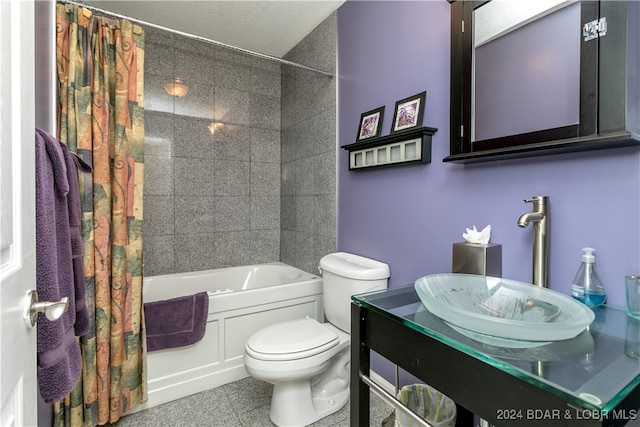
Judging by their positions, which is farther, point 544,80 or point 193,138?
point 193,138

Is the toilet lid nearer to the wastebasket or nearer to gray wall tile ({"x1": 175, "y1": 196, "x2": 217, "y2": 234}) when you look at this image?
the wastebasket

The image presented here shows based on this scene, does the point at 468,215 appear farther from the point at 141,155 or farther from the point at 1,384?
the point at 141,155

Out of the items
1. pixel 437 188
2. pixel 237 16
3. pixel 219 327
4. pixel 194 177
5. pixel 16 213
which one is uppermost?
pixel 237 16

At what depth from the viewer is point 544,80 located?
43.6 inches

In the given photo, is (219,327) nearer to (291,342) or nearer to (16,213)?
(291,342)

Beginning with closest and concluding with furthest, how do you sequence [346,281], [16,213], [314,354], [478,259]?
[16,213] < [478,259] < [314,354] < [346,281]

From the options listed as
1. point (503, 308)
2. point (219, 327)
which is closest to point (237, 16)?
point (219, 327)

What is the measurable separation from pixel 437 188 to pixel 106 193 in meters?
1.63

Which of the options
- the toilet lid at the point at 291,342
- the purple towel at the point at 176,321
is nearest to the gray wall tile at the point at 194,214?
the purple towel at the point at 176,321

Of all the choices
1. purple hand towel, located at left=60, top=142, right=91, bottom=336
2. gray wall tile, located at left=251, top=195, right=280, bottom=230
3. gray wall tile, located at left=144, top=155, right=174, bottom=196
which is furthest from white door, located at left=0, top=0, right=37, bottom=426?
gray wall tile, located at left=251, top=195, right=280, bottom=230

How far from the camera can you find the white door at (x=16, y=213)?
486 mm

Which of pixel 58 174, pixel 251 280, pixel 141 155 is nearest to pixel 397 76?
pixel 141 155

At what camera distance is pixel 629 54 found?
909mm

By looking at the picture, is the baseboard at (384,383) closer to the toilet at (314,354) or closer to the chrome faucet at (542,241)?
the toilet at (314,354)
